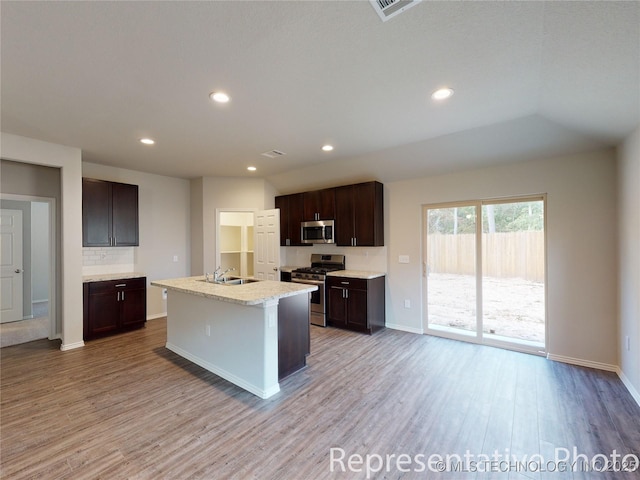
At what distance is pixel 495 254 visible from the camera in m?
3.86

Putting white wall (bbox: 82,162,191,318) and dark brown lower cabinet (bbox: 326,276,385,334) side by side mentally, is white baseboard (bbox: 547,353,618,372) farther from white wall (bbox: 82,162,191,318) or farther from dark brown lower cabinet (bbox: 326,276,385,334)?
white wall (bbox: 82,162,191,318)

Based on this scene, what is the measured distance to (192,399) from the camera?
2.56 meters

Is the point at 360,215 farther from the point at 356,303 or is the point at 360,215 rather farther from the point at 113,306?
the point at 113,306

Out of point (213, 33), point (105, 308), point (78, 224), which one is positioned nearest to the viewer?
point (213, 33)

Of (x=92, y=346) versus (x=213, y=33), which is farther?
(x=92, y=346)

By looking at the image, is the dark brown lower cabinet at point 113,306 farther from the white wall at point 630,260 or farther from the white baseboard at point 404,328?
the white wall at point 630,260

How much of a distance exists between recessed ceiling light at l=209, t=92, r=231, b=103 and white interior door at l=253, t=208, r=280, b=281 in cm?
290

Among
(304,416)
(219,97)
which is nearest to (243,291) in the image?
(304,416)

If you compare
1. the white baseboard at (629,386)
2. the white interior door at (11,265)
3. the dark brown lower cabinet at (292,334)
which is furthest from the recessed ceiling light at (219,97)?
the white interior door at (11,265)

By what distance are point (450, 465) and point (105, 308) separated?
469cm

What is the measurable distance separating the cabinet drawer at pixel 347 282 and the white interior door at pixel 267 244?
1.24 metres

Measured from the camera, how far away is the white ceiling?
1570 millimetres

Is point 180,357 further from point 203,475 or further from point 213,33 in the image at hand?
point 213,33

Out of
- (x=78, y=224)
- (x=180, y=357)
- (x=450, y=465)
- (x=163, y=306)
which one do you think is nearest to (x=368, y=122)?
(x=450, y=465)
